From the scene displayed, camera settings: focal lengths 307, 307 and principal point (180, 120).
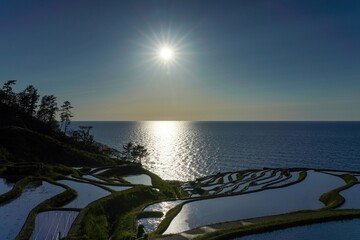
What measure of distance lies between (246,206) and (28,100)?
11348 centimetres

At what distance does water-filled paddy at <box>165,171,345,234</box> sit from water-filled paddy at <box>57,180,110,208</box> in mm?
12048

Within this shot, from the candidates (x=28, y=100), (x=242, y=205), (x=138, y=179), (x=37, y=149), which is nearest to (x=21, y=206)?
(x=242, y=205)

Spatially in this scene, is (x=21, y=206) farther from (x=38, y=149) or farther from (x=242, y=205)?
(x=38, y=149)

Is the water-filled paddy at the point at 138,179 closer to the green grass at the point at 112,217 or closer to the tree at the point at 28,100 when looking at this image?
the green grass at the point at 112,217

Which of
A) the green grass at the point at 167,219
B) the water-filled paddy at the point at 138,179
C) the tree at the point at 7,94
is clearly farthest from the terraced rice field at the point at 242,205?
the tree at the point at 7,94

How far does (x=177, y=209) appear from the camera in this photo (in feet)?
125

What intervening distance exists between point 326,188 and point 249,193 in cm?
1742

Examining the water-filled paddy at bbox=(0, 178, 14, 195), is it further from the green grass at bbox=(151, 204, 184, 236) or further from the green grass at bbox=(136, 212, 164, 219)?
the green grass at bbox=(151, 204, 184, 236)

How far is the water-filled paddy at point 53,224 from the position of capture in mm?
26480

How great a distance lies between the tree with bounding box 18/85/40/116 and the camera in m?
126

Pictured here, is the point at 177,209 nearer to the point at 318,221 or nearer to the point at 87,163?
the point at 318,221

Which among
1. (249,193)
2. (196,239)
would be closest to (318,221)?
(196,239)

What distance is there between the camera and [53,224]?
2975cm

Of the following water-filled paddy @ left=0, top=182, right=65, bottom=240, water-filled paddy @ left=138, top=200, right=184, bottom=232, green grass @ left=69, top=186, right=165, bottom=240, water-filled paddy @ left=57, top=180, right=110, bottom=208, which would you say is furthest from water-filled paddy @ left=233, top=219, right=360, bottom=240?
water-filled paddy @ left=0, top=182, right=65, bottom=240
